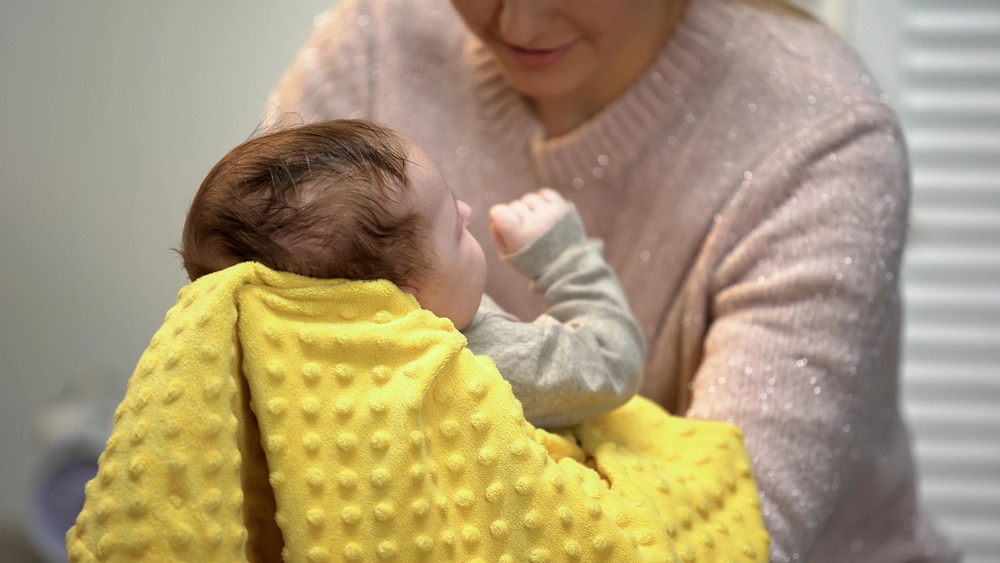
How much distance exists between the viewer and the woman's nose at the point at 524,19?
3.01 ft

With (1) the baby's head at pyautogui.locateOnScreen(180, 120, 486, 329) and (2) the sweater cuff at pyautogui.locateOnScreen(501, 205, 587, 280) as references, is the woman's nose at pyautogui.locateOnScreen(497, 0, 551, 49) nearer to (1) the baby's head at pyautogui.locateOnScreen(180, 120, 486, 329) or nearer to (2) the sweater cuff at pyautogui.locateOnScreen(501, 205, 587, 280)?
(2) the sweater cuff at pyautogui.locateOnScreen(501, 205, 587, 280)

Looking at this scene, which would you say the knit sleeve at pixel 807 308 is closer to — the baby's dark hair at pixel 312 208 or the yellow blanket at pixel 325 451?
the yellow blanket at pixel 325 451

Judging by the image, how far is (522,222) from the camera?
0.79 metres

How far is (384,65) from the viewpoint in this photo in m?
1.20

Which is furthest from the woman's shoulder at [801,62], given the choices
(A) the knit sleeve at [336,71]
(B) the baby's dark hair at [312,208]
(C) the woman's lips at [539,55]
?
(B) the baby's dark hair at [312,208]

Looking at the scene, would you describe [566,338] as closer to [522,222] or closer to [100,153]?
[522,222]

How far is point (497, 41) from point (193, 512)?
62cm

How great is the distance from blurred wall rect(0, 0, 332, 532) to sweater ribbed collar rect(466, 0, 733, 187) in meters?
0.93

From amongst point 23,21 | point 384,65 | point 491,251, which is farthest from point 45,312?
point 491,251

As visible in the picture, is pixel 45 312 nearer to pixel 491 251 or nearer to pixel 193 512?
pixel 491 251

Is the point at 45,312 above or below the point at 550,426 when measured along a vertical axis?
below

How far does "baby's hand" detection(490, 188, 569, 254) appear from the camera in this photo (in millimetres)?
783

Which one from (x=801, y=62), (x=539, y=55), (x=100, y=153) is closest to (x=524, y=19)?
(x=539, y=55)

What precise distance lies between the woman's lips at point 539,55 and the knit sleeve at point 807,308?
233 millimetres
